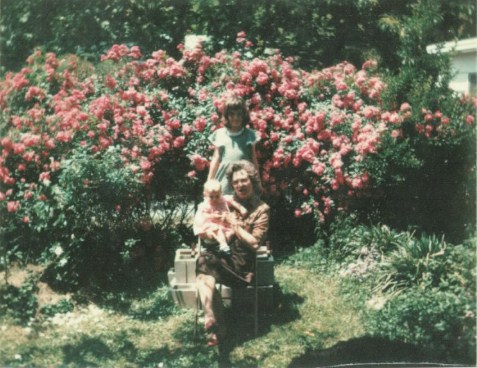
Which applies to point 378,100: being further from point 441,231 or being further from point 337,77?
point 441,231

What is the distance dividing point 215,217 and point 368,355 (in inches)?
64.3

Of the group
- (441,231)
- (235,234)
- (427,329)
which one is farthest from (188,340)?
(441,231)

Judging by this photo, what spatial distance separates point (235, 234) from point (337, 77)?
2.82 m

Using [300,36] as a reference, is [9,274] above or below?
below

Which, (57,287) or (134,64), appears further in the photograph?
(134,64)

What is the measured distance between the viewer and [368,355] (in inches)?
157

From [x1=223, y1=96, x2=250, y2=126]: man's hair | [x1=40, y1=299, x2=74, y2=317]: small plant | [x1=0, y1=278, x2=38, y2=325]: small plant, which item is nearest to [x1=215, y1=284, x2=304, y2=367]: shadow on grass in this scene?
[x1=40, y1=299, x2=74, y2=317]: small plant

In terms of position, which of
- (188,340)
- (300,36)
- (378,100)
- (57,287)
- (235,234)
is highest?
(300,36)

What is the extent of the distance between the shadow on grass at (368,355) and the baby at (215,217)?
1098 millimetres

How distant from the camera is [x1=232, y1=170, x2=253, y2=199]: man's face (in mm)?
4438

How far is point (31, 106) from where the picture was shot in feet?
18.2

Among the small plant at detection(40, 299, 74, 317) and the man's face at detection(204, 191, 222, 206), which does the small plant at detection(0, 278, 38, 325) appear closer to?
Answer: the small plant at detection(40, 299, 74, 317)

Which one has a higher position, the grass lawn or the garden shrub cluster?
the garden shrub cluster

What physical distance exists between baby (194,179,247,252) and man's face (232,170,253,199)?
13 centimetres
